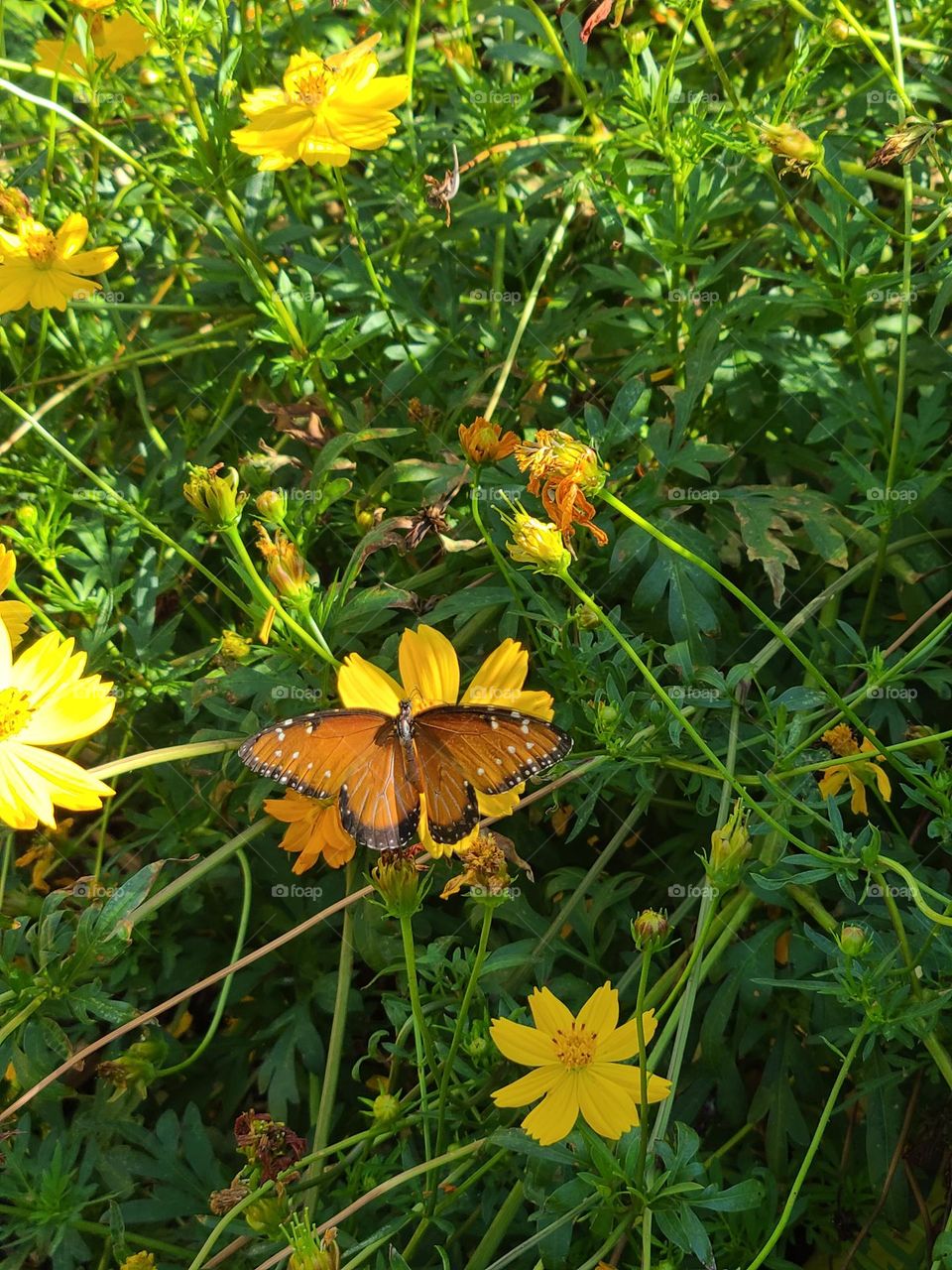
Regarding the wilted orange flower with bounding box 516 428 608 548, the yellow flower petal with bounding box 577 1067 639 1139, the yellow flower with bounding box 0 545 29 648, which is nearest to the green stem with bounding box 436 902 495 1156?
the yellow flower petal with bounding box 577 1067 639 1139

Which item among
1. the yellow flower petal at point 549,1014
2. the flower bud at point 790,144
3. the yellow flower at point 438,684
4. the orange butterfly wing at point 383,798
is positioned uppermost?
the flower bud at point 790,144

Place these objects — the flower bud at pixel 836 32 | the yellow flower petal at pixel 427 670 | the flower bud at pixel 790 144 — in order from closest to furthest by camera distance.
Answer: the flower bud at pixel 790 144
the yellow flower petal at pixel 427 670
the flower bud at pixel 836 32

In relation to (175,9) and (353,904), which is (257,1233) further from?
(175,9)

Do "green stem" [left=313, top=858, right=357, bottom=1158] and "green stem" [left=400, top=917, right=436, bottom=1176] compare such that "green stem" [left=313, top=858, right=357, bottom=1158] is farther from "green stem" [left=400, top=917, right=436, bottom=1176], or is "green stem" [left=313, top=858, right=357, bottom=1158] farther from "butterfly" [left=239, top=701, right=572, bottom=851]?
"butterfly" [left=239, top=701, right=572, bottom=851]

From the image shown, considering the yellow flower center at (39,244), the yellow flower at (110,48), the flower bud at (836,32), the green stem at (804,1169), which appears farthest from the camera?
the yellow flower at (110,48)

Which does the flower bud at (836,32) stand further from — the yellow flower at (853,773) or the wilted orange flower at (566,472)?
the yellow flower at (853,773)

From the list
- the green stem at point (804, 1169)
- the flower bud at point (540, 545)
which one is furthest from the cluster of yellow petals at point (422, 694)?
the green stem at point (804, 1169)
